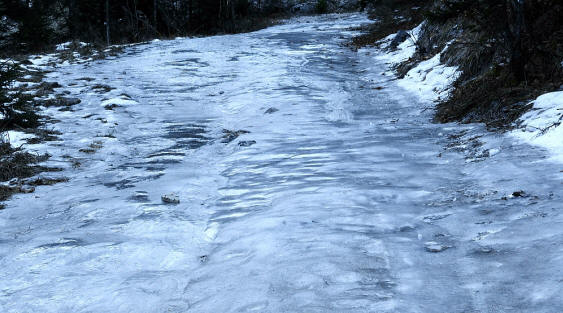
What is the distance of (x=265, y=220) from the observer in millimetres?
4145

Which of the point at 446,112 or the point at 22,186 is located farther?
the point at 446,112

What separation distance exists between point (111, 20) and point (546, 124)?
29629 mm

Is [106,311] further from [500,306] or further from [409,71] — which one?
[409,71]

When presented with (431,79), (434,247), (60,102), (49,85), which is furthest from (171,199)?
(49,85)

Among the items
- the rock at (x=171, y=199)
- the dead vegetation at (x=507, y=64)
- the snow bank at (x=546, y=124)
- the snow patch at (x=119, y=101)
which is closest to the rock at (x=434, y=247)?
the snow bank at (x=546, y=124)

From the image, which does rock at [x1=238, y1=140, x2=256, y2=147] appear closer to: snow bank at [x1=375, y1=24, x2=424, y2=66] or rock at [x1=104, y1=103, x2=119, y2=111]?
rock at [x1=104, y1=103, x2=119, y2=111]

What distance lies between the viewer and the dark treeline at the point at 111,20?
2473 centimetres

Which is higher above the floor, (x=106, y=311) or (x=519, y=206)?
(x=519, y=206)

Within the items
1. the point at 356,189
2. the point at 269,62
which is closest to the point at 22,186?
the point at 356,189

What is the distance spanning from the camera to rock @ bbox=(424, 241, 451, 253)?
321cm

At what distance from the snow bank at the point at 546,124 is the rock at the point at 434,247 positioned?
1813mm

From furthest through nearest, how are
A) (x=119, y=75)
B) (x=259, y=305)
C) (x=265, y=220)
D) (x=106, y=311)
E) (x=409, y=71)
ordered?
(x=119, y=75) → (x=409, y=71) → (x=265, y=220) → (x=106, y=311) → (x=259, y=305)

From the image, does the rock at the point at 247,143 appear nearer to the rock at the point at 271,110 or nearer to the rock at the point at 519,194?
the rock at the point at 271,110

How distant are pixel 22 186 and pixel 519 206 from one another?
5339 millimetres
